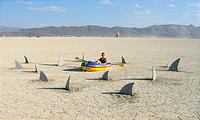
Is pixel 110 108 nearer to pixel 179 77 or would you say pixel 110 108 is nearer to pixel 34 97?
pixel 34 97

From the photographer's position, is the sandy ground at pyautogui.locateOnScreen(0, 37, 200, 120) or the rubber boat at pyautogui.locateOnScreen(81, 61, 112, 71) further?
the rubber boat at pyautogui.locateOnScreen(81, 61, 112, 71)

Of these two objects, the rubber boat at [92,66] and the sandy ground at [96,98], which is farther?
the rubber boat at [92,66]

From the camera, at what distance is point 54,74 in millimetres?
10922

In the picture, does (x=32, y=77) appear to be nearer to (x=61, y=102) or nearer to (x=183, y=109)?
(x=61, y=102)

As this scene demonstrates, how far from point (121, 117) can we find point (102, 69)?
6.24 m

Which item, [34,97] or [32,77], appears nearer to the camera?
[34,97]

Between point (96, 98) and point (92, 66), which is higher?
point (92, 66)

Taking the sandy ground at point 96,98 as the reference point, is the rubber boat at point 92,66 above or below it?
above

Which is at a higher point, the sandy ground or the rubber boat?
the rubber boat

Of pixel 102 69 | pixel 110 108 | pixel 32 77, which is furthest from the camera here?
pixel 102 69

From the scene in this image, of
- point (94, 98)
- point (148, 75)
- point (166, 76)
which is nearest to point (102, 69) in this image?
point (148, 75)

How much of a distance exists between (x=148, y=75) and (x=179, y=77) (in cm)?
149

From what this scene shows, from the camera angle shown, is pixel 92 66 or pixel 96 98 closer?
pixel 96 98

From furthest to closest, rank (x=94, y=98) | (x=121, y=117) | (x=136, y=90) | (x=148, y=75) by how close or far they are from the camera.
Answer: (x=148, y=75)
(x=136, y=90)
(x=94, y=98)
(x=121, y=117)
